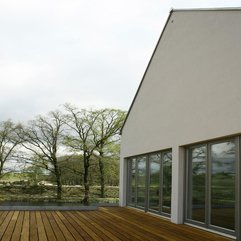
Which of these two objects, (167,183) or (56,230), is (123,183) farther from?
(56,230)

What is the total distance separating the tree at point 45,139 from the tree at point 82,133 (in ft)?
2.04

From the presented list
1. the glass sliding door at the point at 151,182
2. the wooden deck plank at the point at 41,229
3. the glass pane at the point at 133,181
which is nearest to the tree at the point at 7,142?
the glass sliding door at the point at 151,182

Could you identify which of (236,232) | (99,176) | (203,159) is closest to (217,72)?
(203,159)

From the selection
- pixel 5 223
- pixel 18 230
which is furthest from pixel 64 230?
pixel 5 223

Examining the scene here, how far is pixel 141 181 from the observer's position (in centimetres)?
1122

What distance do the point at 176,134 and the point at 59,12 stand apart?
13.8 feet

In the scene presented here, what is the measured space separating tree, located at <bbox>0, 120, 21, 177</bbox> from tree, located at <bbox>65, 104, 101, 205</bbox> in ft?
9.93

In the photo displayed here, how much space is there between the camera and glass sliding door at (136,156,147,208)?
10896mm

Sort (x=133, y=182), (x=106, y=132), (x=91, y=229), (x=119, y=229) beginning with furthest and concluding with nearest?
(x=106, y=132) < (x=133, y=182) < (x=119, y=229) < (x=91, y=229)

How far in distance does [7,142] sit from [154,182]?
13959mm

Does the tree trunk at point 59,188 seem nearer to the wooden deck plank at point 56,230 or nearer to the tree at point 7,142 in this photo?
the tree at point 7,142

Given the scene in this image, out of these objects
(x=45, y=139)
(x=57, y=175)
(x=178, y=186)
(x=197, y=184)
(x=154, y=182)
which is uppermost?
(x=45, y=139)

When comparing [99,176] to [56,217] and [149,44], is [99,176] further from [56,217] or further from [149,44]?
[56,217]

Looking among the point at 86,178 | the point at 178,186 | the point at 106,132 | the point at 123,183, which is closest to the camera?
the point at 178,186
